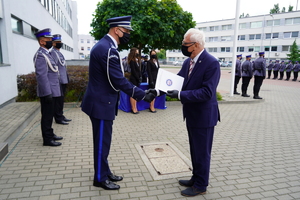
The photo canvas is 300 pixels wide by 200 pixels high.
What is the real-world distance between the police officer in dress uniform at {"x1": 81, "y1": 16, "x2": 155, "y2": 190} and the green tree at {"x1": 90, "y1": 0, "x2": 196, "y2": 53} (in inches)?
320

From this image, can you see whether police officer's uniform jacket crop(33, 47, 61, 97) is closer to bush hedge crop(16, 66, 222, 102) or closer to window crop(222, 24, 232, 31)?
bush hedge crop(16, 66, 222, 102)

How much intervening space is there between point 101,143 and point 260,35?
58.4m

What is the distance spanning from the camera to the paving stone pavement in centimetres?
305

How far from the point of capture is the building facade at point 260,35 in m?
48.0

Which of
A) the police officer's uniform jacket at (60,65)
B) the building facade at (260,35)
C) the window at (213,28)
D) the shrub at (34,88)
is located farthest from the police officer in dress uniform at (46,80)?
the window at (213,28)

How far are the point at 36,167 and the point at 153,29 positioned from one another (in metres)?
9.14

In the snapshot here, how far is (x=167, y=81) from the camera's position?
3061 mm

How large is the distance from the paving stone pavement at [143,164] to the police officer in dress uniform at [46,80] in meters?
0.39

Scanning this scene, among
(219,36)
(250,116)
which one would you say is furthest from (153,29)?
(219,36)

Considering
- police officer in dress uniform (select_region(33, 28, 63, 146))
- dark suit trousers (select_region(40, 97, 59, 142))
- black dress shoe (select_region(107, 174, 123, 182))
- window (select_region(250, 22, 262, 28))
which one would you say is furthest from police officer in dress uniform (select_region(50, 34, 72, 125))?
window (select_region(250, 22, 262, 28))

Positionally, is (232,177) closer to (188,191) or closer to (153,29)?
(188,191)

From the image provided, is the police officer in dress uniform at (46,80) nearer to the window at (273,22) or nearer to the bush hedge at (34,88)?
the bush hedge at (34,88)

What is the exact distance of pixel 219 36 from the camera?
201 feet

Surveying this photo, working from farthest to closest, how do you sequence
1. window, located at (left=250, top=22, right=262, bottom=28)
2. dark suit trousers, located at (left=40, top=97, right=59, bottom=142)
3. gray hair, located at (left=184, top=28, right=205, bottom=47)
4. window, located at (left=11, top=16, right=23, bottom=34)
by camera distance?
1. window, located at (left=250, top=22, right=262, bottom=28)
2. window, located at (left=11, top=16, right=23, bottom=34)
3. dark suit trousers, located at (left=40, top=97, right=59, bottom=142)
4. gray hair, located at (left=184, top=28, right=205, bottom=47)
